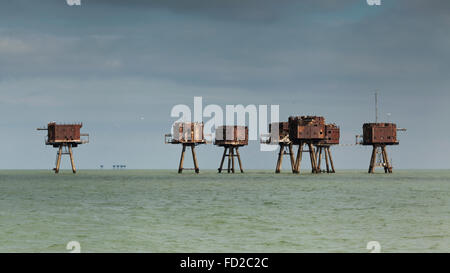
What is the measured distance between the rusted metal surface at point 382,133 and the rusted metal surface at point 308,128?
13625 millimetres

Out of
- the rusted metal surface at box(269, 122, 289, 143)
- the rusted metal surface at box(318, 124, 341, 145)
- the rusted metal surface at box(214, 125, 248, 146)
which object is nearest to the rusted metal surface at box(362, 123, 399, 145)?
the rusted metal surface at box(318, 124, 341, 145)

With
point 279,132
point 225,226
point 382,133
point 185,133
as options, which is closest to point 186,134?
point 185,133

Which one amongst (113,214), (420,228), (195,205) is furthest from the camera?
(195,205)

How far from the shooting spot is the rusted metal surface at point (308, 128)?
111 metres

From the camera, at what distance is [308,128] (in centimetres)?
11112

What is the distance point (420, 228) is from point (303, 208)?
13799 millimetres

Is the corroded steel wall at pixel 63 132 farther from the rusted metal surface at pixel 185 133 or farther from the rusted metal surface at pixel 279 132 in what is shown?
the rusted metal surface at pixel 279 132

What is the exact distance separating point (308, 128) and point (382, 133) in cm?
1887

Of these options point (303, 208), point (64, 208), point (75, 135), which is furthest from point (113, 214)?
point (75, 135)

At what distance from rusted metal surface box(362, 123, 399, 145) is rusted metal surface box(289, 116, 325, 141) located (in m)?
13.6

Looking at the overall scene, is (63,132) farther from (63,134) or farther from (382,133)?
(382,133)

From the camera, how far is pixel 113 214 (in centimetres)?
3969

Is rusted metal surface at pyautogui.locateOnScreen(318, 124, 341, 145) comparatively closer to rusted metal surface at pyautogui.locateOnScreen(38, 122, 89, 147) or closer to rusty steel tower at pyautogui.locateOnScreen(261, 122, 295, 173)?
rusty steel tower at pyautogui.locateOnScreen(261, 122, 295, 173)
